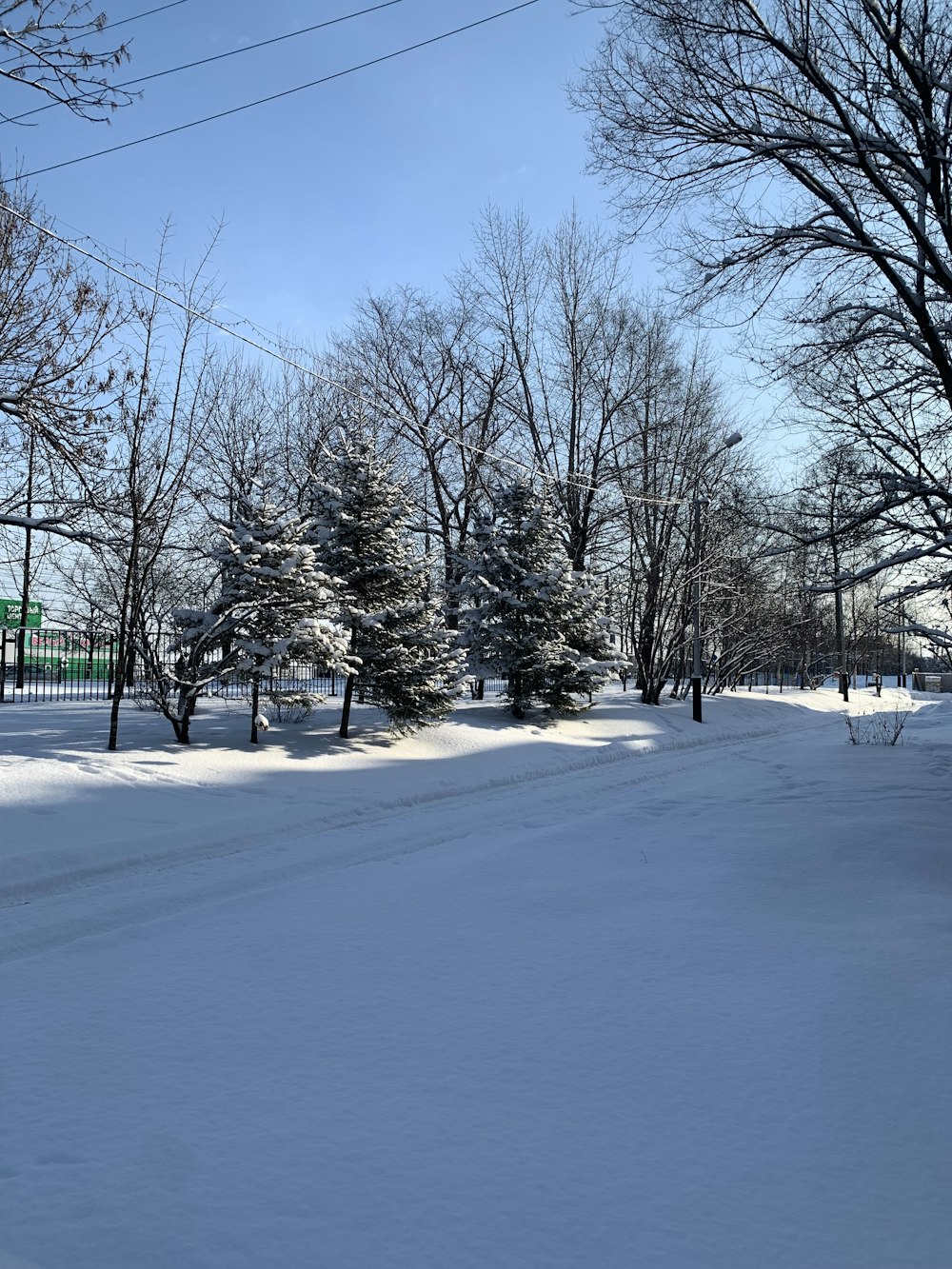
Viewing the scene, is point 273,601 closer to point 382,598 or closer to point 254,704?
point 254,704

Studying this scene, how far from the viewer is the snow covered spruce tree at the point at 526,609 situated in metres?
20.4

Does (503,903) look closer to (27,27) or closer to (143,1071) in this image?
(143,1071)

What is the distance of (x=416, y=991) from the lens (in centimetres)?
439

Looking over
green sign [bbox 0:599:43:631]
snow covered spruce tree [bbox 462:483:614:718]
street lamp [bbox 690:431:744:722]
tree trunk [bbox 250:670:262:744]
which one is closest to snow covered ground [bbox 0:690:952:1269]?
tree trunk [bbox 250:670:262:744]

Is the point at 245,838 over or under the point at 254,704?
under

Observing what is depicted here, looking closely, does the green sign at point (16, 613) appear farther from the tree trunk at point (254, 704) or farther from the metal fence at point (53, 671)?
the tree trunk at point (254, 704)

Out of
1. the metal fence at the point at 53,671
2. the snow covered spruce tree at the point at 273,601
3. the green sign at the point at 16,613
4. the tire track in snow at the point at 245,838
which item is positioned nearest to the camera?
the tire track in snow at the point at 245,838

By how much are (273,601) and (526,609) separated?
802 cm

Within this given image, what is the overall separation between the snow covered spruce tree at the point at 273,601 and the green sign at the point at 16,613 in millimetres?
13659

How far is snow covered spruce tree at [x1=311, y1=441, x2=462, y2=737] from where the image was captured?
16.2 m

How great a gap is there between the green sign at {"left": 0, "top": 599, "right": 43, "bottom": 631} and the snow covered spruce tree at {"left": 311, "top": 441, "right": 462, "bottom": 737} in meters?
13.0

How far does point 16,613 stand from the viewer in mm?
27703

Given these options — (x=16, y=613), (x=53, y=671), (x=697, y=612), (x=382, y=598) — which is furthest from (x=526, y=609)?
(x=16, y=613)

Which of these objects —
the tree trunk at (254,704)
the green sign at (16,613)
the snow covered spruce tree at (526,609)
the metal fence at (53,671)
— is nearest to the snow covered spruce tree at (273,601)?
the tree trunk at (254,704)
